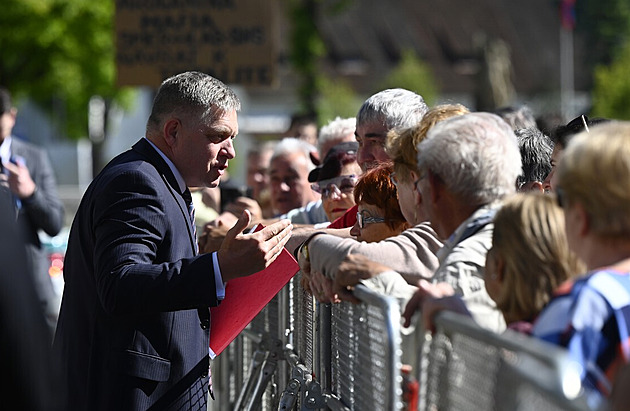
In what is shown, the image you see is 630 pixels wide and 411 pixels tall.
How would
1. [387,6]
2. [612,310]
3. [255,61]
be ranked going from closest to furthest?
[612,310]
[255,61]
[387,6]

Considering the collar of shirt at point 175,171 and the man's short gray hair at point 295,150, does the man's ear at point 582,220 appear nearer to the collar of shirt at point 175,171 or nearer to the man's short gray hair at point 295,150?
the collar of shirt at point 175,171

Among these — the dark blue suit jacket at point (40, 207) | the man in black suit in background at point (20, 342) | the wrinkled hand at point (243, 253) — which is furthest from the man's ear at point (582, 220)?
the dark blue suit jacket at point (40, 207)

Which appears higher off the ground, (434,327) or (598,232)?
(598,232)

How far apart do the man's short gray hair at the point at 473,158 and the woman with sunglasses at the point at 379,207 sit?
912 mm

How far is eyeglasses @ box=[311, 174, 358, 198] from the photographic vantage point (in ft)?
18.5

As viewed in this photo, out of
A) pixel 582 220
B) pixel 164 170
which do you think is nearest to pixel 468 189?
pixel 582 220

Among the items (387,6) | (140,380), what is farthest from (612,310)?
(387,6)

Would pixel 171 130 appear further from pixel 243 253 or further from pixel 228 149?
pixel 243 253

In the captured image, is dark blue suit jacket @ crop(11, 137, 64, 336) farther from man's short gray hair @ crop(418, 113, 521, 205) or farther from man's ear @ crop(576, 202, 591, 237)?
man's ear @ crop(576, 202, 591, 237)

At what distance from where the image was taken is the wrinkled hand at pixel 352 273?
11.1 feet

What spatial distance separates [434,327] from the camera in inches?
110

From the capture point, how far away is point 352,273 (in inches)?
134

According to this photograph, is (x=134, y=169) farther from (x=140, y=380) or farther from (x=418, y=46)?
(x=418, y=46)

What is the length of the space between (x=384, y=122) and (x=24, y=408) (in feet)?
10.6
